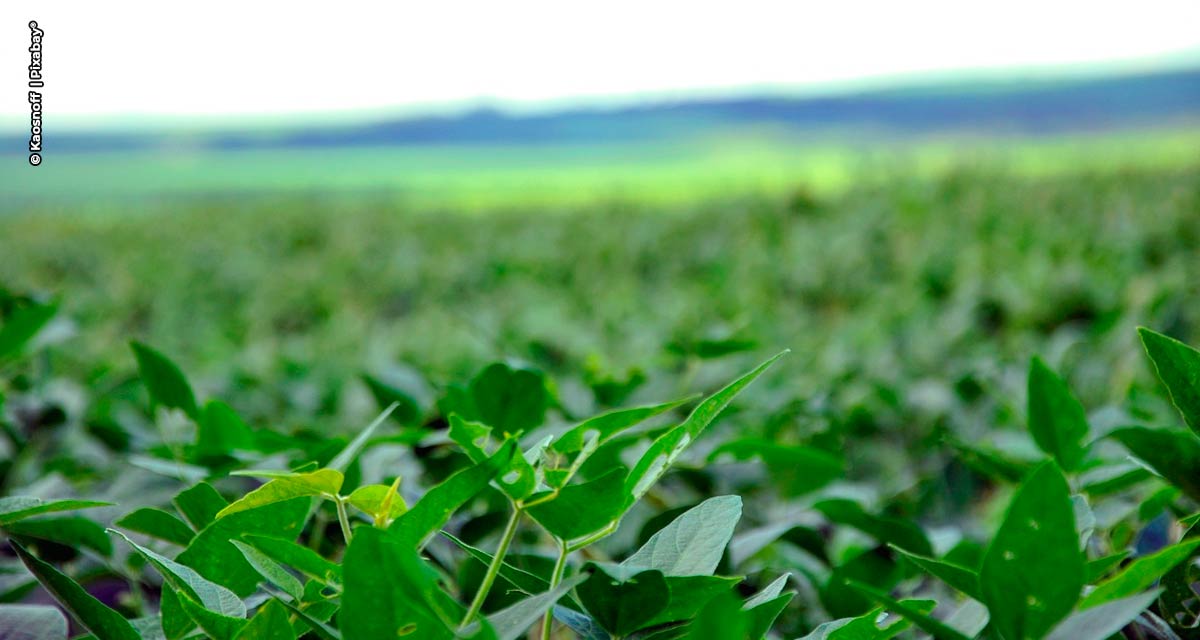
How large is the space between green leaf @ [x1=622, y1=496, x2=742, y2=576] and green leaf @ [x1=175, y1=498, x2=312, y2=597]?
0.16m

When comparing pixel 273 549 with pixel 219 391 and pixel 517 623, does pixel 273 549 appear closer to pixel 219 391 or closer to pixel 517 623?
pixel 517 623

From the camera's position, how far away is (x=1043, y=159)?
5.41m

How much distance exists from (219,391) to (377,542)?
1169 millimetres

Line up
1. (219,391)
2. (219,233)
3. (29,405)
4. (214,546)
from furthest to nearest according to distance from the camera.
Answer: (219,233), (219,391), (29,405), (214,546)

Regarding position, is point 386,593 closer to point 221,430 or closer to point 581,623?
point 581,623

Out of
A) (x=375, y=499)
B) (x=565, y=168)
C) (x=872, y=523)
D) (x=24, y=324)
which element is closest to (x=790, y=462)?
(x=872, y=523)

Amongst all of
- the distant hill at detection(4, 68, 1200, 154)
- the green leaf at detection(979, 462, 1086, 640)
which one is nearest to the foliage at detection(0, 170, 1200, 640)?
the green leaf at detection(979, 462, 1086, 640)

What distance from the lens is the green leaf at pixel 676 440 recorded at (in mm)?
424

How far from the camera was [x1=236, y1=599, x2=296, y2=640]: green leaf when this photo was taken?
42 centimetres

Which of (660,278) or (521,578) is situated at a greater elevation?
(521,578)

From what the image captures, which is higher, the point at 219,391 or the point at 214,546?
the point at 214,546

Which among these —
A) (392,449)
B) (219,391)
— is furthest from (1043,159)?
(392,449)

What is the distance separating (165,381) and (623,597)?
1.69ft

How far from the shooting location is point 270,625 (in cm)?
43
